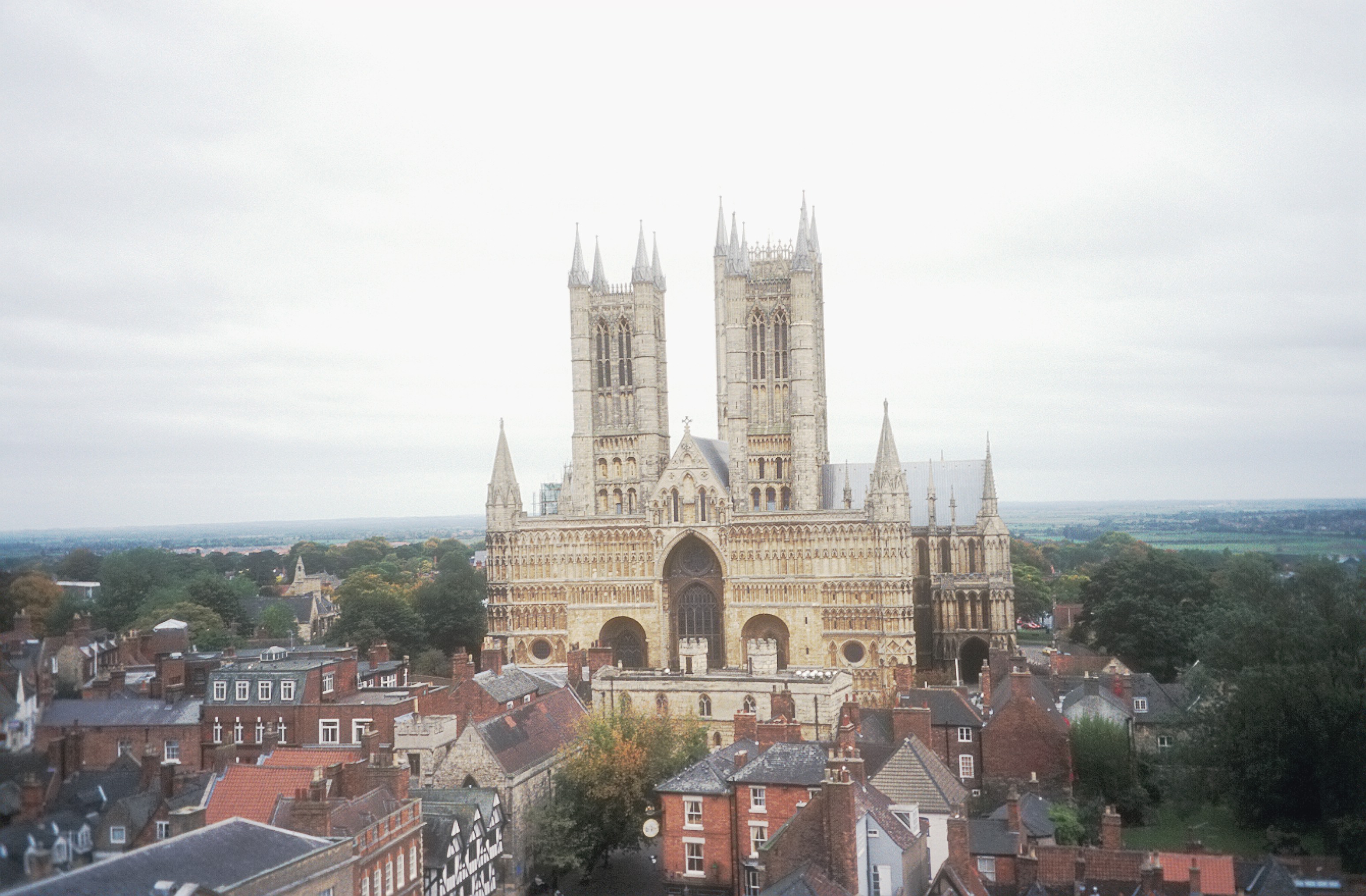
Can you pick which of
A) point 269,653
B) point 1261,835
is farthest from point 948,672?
point 269,653

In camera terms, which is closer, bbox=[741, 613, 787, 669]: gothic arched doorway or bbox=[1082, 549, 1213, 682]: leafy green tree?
bbox=[741, 613, 787, 669]: gothic arched doorway

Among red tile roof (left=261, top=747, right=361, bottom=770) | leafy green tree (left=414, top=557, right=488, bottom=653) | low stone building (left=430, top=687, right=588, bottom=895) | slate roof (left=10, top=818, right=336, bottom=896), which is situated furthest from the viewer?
leafy green tree (left=414, top=557, right=488, bottom=653)

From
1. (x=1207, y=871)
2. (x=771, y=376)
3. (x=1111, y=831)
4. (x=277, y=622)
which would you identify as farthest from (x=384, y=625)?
(x=1207, y=871)

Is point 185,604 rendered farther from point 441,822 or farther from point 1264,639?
point 1264,639

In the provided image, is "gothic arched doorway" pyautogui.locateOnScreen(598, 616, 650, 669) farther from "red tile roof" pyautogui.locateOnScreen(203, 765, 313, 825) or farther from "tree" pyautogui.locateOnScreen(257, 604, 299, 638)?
"red tile roof" pyautogui.locateOnScreen(203, 765, 313, 825)

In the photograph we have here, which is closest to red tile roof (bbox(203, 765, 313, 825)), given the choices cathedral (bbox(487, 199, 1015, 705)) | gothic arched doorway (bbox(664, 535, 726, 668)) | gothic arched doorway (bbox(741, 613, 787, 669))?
cathedral (bbox(487, 199, 1015, 705))
